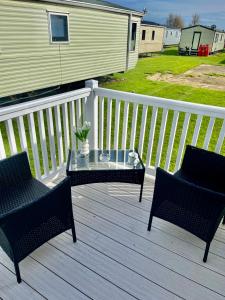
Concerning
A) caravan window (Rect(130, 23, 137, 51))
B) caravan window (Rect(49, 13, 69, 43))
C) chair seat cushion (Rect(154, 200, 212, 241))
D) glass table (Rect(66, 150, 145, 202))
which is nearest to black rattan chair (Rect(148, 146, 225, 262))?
chair seat cushion (Rect(154, 200, 212, 241))

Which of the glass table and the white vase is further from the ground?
the white vase

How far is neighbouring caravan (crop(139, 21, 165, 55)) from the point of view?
2228 centimetres

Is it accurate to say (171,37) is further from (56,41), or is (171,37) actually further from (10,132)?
(10,132)

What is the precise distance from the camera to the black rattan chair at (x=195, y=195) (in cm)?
157

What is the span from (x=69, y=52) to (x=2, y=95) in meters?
3.13

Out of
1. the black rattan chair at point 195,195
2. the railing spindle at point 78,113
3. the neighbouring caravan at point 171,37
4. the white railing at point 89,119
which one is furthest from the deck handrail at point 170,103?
the neighbouring caravan at point 171,37

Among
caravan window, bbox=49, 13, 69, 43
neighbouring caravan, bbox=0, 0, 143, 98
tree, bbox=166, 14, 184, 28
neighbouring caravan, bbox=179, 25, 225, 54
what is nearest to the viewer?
neighbouring caravan, bbox=0, 0, 143, 98

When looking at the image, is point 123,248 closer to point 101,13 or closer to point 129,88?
point 129,88

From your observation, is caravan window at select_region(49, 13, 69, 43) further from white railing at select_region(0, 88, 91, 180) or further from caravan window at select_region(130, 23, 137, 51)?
white railing at select_region(0, 88, 91, 180)

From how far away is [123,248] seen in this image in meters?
1.90

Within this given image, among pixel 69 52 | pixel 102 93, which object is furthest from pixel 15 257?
pixel 69 52

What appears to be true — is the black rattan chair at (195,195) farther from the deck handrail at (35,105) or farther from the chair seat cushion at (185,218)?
the deck handrail at (35,105)

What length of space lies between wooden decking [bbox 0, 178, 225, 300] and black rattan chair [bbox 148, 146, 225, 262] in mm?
165

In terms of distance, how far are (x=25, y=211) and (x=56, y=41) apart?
25.1ft
